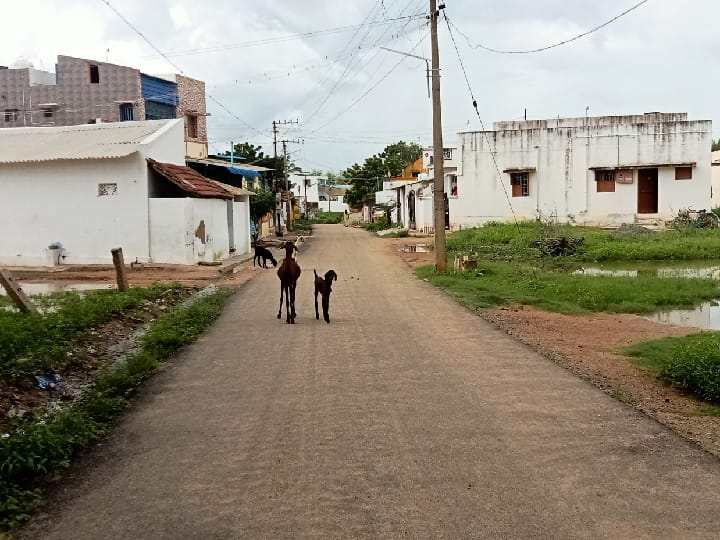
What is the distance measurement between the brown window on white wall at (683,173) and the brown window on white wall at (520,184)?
7573mm

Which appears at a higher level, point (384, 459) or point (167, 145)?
point (167, 145)

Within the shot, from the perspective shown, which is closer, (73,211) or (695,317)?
(695,317)

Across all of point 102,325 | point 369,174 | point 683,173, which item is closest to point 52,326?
point 102,325

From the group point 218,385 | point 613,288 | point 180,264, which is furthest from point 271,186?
point 218,385

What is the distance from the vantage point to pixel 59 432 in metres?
6.20

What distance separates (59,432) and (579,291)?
42.4 ft

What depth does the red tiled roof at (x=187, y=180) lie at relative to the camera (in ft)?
79.8

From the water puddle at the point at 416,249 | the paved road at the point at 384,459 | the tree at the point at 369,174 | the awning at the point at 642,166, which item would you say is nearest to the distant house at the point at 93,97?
the water puddle at the point at 416,249

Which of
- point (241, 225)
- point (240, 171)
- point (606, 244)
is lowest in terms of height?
point (606, 244)

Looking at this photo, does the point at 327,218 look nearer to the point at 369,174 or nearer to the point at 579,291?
the point at 369,174

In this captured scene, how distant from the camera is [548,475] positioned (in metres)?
5.21

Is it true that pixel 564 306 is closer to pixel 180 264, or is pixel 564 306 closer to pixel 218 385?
pixel 218 385

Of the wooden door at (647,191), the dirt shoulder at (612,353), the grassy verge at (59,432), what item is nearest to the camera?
the grassy verge at (59,432)

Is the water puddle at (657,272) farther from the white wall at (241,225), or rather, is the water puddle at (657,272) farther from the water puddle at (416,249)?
the white wall at (241,225)
